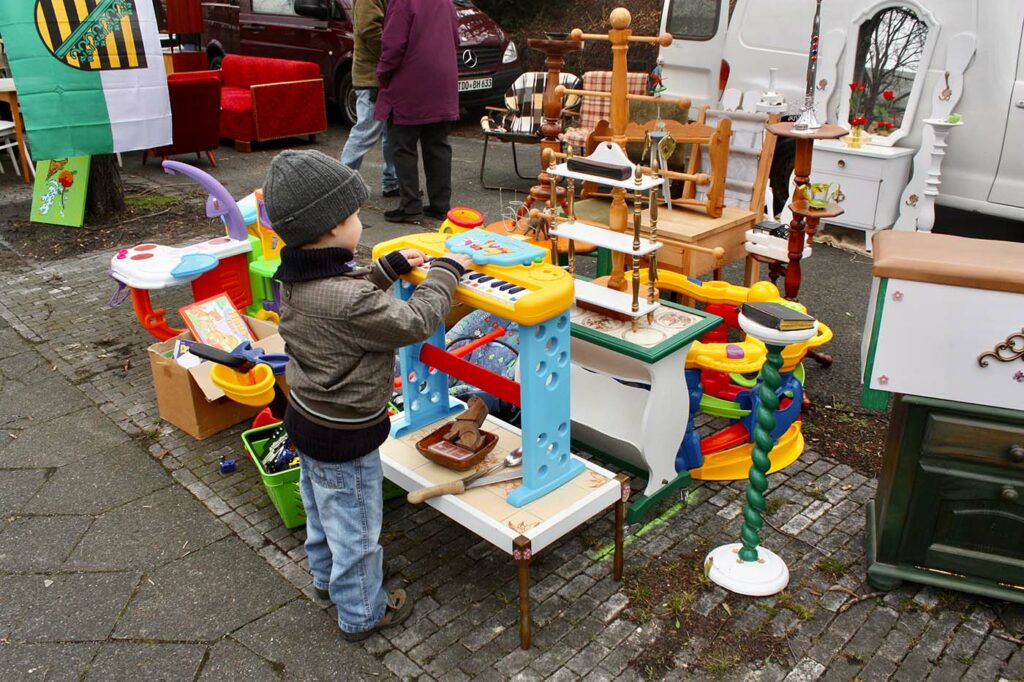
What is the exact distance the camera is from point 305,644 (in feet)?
9.21

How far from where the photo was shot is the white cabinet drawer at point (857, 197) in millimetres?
6434

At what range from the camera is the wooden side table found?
3949 mm

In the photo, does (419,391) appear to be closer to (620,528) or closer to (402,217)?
(620,528)

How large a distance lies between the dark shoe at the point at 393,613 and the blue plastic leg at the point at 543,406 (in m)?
0.52

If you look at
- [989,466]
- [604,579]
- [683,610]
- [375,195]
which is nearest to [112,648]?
[604,579]

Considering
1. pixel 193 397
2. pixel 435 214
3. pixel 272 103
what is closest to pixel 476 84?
pixel 272 103

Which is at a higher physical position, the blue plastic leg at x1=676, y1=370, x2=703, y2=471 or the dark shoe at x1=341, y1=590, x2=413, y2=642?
the blue plastic leg at x1=676, y1=370, x2=703, y2=471

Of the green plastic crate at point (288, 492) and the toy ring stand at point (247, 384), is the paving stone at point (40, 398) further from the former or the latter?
the green plastic crate at point (288, 492)

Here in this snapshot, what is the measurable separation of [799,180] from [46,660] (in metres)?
3.63

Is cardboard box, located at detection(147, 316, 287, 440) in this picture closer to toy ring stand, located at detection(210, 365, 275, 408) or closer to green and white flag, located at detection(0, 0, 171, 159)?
toy ring stand, located at detection(210, 365, 275, 408)

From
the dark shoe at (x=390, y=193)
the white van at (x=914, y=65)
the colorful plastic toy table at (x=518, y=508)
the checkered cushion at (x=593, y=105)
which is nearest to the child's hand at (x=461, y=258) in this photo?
the colorful plastic toy table at (x=518, y=508)

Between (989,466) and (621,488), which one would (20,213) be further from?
(989,466)

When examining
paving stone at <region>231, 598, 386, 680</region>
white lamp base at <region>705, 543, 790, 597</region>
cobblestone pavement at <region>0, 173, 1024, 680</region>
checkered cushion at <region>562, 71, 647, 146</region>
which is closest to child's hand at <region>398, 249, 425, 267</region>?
cobblestone pavement at <region>0, 173, 1024, 680</region>

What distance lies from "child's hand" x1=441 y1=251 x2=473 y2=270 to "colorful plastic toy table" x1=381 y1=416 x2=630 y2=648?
28.9 inches
